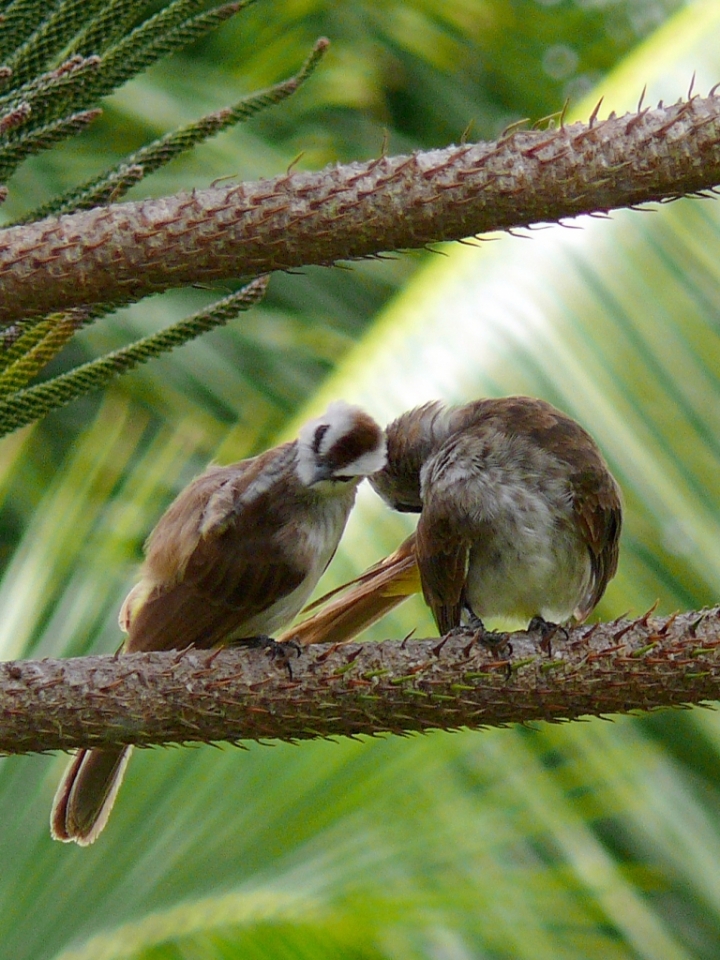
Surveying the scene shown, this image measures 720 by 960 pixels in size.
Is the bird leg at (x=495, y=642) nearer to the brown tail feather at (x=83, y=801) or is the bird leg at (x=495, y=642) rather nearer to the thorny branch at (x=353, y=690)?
the thorny branch at (x=353, y=690)

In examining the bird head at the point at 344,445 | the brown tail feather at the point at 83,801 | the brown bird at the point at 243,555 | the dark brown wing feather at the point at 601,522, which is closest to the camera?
the brown tail feather at the point at 83,801

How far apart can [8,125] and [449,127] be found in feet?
15.8

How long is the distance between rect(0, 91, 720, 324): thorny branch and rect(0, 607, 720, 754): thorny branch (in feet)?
1.63

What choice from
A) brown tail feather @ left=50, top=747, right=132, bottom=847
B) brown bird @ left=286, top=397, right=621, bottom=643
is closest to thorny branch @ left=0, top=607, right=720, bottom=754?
brown tail feather @ left=50, top=747, right=132, bottom=847

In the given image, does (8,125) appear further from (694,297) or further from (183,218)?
(694,297)

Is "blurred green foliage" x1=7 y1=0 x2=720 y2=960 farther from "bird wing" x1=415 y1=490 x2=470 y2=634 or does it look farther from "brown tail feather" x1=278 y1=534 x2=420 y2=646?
"bird wing" x1=415 y1=490 x2=470 y2=634

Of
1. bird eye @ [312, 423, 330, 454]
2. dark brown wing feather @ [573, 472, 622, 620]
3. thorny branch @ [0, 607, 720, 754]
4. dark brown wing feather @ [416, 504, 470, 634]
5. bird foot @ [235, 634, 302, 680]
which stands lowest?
thorny branch @ [0, 607, 720, 754]

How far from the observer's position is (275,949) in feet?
7.61

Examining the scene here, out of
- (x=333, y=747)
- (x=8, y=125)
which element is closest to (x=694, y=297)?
(x=333, y=747)

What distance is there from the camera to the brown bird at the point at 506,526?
256 cm

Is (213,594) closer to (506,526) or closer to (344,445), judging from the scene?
(344,445)

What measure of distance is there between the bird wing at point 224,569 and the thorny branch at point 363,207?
1.17 m

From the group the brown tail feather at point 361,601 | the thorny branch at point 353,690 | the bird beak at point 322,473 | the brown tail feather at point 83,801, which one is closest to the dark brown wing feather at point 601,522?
the brown tail feather at point 361,601

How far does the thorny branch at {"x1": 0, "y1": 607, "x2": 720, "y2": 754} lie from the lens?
160 cm
